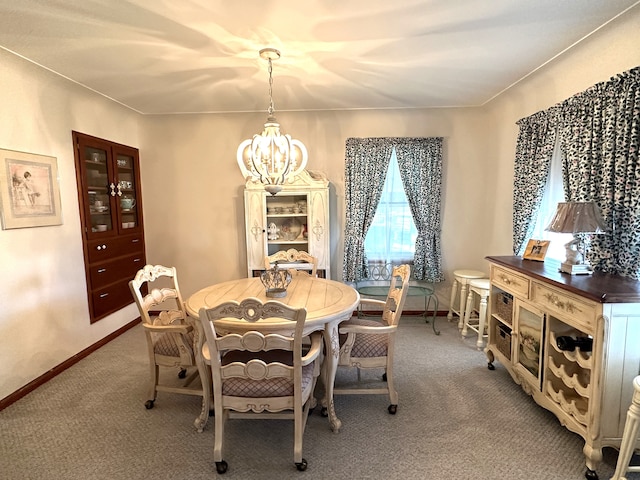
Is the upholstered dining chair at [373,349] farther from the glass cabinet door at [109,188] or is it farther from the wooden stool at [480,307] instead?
the glass cabinet door at [109,188]

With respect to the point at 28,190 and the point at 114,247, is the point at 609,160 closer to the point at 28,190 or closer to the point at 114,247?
the point at 28,190

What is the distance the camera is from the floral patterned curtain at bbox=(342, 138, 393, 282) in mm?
3941

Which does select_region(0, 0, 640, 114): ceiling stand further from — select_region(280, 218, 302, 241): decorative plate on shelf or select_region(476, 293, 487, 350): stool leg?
select_region(476, 293, 487, 350): stool leg

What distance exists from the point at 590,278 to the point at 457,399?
1.19 m

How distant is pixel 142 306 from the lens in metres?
2.23

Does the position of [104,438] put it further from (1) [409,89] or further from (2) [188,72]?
(1) [409,89]

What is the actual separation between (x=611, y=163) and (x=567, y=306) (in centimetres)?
96

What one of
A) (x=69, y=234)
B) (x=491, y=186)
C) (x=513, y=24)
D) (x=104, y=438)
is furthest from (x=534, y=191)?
(x=69, y=234)

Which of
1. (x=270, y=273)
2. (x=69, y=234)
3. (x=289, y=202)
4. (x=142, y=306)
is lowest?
(x=142, y=306)

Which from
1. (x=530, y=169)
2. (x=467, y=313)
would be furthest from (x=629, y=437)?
(x=530, y=169)

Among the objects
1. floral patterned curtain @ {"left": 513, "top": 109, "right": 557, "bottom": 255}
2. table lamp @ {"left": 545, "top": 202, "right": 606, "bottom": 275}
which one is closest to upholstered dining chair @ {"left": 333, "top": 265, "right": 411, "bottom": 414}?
table lamp @ {"left": 545, "top": 202, "right": 606, "bottom": 275}

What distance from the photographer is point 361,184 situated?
3.96m

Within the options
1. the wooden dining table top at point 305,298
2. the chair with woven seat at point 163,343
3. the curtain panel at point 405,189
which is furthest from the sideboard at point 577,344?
the chair with woven seat at point 163,343

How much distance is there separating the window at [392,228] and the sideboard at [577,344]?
1.56 m
